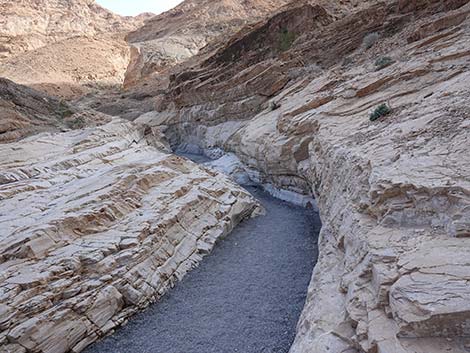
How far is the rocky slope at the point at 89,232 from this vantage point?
6012 mm

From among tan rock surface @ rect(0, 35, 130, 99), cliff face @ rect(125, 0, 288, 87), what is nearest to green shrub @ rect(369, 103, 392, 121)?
cliff face @ rect(125, 0, 288, 87)

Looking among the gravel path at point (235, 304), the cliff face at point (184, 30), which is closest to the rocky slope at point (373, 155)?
the gravel path at point (235, 304)

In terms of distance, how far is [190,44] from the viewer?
4431 centimetres

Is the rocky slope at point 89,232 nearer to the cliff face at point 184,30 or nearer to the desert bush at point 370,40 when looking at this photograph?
the desert bush at point 370,40

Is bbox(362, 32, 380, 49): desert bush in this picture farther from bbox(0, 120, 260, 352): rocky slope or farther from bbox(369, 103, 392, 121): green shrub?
bbox(0, 120, 260, 352): rocky slope

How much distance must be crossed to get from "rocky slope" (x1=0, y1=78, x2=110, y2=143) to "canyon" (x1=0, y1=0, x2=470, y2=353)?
9cm

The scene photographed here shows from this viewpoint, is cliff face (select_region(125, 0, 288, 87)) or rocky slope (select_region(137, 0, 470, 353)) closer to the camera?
rocky slope (select_region(137, 0, 470, 353))

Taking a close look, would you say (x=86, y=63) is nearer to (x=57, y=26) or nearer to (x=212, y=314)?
(x=57, y=26)

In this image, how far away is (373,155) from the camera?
267 inches

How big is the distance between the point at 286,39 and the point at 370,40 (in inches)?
249

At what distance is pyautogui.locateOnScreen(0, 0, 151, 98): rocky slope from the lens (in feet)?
119

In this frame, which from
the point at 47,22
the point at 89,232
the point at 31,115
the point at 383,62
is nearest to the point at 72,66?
the point at 47,22

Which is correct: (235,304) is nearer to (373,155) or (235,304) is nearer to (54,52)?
(373,155)

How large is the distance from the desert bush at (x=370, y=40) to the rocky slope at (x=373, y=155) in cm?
7
